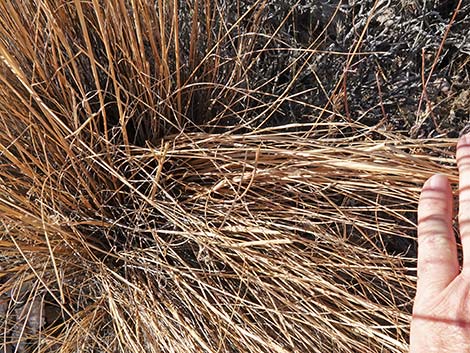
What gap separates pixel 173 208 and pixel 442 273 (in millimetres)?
426

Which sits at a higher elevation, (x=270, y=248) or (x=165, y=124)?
(x=165, y=124)

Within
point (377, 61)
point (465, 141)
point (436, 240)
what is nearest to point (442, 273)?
point (436, 240)

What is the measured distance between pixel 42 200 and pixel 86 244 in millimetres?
99

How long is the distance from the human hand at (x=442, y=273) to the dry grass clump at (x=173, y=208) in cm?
6

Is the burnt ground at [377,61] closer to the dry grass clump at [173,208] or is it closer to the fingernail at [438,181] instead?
the dry grass clump at [173,208]

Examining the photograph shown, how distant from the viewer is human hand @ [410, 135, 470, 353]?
0.83 m

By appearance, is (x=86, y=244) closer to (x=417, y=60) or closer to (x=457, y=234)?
(x=457, y=234)

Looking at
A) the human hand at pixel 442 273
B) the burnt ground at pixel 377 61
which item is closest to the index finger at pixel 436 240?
the human hand at pixel 442 273

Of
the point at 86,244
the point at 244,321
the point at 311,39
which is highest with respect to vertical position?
the point at 311,39

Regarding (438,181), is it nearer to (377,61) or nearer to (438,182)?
(438,182)

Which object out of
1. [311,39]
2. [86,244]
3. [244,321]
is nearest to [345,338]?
[244,321]

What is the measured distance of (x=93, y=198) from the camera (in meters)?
1.01

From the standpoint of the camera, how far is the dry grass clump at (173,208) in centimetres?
94

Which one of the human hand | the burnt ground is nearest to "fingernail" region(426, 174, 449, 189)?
the human hand
